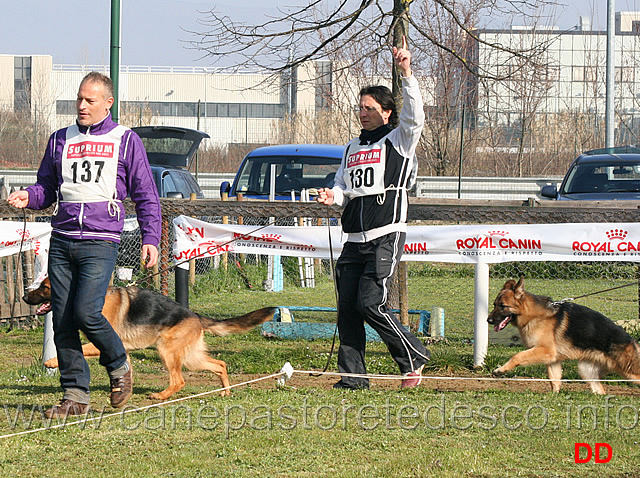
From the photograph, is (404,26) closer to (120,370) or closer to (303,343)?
(303,343)

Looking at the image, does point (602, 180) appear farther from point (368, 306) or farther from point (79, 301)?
point (79, 301)

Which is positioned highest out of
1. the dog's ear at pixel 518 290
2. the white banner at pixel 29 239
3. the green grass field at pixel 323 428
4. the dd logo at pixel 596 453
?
the white banner at pixel 29 239

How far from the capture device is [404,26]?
29.9 ft

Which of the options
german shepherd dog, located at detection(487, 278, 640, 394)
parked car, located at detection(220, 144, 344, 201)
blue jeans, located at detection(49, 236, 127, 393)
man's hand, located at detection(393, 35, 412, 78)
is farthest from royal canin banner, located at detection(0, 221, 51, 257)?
parked car, located at detection(220, 144, 344, 201)

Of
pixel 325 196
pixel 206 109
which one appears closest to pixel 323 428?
pixel 325 196

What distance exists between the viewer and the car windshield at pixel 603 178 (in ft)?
44.4

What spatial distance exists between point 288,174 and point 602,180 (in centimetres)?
526

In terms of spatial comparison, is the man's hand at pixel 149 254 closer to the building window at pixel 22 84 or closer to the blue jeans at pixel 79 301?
the blue jeans at pixel 79 301

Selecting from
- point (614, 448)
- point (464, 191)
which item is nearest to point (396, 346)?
point (614, 448)

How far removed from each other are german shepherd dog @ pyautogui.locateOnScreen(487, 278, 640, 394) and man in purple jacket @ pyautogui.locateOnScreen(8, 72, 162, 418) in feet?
9.78

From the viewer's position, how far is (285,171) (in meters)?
14.4

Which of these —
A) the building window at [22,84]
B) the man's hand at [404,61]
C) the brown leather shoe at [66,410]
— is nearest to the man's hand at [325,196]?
the man's hand at [404,61]

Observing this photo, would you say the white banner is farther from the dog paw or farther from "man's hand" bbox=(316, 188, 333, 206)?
"man's hand" bbox=(316, 188, 333, 206)

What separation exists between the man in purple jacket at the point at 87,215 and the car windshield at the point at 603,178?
33.6 ft
